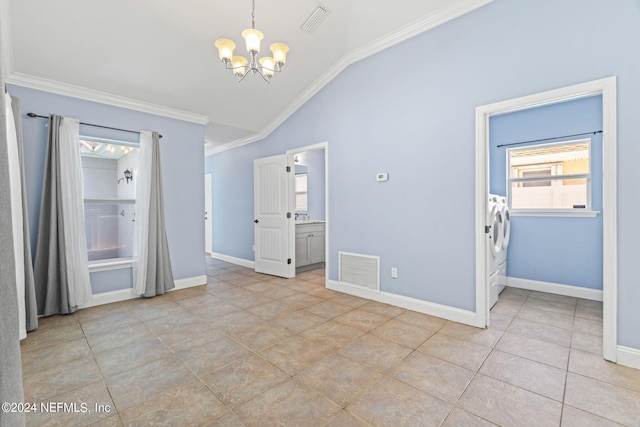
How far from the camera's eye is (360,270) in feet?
12.9

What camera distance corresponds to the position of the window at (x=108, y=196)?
3.82 metres

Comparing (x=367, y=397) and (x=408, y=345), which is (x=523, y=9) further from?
(x=367, y=397)

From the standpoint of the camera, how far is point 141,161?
396 cm

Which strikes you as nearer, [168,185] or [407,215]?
[407,215]

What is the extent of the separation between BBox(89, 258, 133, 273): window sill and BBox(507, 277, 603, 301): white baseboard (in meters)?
5.43

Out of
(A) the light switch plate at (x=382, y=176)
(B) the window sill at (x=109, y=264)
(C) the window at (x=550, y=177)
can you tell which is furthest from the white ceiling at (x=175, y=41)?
(C) the window at (x=550, y=177)

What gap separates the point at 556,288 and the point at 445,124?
112 inches

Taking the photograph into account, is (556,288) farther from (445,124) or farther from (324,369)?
(324,369)

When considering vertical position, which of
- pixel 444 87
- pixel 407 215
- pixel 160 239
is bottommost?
pixel 160 239

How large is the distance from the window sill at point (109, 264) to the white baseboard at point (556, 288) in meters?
5.43

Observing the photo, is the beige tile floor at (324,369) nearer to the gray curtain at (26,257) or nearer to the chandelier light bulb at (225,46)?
the gray curtain at (26,257)

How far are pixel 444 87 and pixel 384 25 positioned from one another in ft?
3.46

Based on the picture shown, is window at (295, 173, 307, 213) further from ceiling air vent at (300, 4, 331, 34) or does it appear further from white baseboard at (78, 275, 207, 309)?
ceiling air vent at (300, 4, 331, 34)

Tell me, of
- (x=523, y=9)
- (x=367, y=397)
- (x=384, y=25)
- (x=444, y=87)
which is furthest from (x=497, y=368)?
(x=384, y=25)
